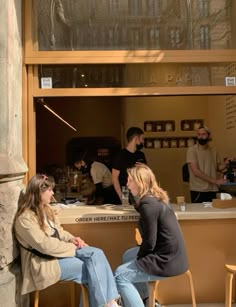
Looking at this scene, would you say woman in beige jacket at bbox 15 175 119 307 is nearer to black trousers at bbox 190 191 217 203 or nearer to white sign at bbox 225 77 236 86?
white sign at bbox 225 77 236 86

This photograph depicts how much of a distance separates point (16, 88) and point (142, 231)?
1.44 m

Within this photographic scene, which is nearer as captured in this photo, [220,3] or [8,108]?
[8,108]

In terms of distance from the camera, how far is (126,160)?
3.76 meters

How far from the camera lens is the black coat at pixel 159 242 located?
2.56 m

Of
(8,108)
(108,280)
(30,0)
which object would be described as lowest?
(108,280)

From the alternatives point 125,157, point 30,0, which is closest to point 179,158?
point 125,157

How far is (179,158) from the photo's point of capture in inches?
265

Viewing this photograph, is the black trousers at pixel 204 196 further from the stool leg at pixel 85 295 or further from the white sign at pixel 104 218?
the stool leg at pixel 85 295

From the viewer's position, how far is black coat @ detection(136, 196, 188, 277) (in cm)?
256

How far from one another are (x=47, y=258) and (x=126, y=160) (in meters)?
1.40

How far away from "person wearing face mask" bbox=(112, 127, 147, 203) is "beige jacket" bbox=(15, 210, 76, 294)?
1149mm

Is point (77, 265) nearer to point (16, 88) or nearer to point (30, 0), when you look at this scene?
point (16, 88)

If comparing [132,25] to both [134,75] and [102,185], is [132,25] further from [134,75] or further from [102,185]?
[102,185]

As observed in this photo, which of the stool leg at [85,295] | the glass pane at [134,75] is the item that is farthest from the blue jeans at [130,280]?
the glass pane at [134,75]
